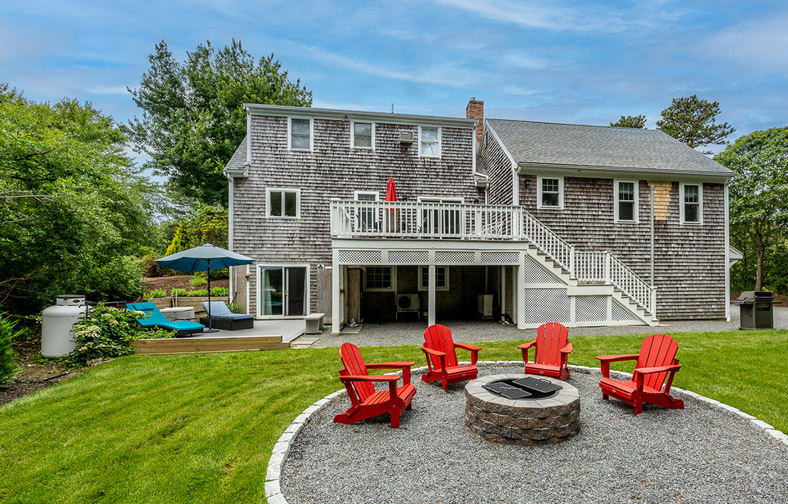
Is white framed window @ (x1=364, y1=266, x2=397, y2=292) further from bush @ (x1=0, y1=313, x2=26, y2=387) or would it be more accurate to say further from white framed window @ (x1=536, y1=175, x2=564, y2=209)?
bush @ (x1=0, y1=313, x2=26, y2=387)

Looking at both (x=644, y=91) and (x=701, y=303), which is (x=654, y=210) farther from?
(x=644, y=91)

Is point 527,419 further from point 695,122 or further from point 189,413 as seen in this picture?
point 695,122

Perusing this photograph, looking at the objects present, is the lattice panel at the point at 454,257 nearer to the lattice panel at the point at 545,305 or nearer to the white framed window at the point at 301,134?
the lattice panel at the point at 545,305

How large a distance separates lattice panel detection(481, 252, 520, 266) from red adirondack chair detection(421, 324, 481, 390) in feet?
15.8

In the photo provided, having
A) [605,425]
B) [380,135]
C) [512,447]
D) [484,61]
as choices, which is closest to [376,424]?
[512,447]

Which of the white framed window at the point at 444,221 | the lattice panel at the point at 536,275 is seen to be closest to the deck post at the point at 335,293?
the white framed window at the point at 444,221

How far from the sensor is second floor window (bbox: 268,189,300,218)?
12289 mm

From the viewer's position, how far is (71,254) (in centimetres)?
733

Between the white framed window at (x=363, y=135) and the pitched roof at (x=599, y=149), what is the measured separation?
4942 mm

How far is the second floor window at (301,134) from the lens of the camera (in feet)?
40.9

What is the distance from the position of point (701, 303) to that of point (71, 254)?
18529 millimetres

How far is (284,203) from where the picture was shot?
12.3m

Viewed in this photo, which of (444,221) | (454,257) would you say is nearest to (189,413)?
(454,257)

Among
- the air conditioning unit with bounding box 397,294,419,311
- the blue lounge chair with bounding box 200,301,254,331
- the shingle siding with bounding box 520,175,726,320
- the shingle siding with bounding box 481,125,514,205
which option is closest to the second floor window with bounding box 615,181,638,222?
the shingle siding with bounding box 520,175,726,320
